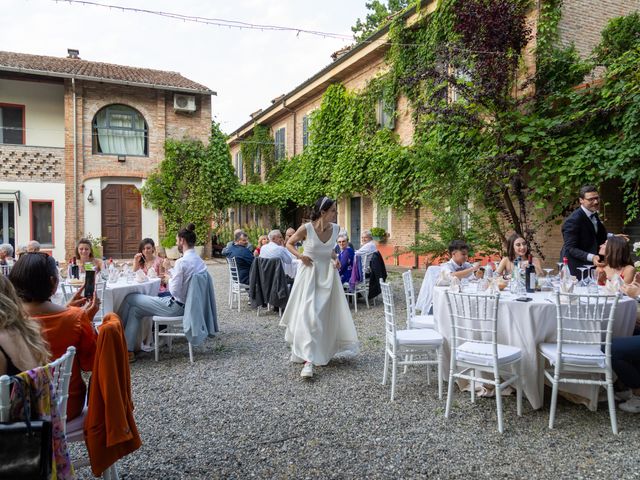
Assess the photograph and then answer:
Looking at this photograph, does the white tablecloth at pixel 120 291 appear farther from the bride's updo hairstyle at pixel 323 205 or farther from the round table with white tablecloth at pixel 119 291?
the bride's updo hairstyle at pixel 323 205

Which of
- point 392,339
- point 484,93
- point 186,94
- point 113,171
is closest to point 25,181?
point 113,171


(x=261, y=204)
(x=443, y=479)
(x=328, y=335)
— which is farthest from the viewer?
(x=261, y=204)

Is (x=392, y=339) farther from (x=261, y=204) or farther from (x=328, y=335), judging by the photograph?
(x=261, y=204)

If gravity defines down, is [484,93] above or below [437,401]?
above

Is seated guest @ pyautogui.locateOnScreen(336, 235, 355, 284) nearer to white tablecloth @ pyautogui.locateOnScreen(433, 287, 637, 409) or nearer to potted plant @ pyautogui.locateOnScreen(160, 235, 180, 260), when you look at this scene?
white tablecloth @ pyautogui.locateOnScreen(433, 287, 637, 409)

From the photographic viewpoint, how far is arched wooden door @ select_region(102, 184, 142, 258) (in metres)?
15.7

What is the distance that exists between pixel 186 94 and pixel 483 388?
622 inches

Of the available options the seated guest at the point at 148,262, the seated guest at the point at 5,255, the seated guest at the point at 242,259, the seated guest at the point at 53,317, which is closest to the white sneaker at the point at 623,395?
the seated guest at the point at 53,317

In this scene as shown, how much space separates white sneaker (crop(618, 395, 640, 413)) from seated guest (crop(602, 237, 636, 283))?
949mm

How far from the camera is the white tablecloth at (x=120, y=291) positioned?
15.0 feet

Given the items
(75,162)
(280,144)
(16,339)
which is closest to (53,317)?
(16,339)

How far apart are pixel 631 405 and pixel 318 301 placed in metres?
2.70

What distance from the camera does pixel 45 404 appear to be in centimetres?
167

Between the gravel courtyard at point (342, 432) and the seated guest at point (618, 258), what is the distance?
1.12 metres
